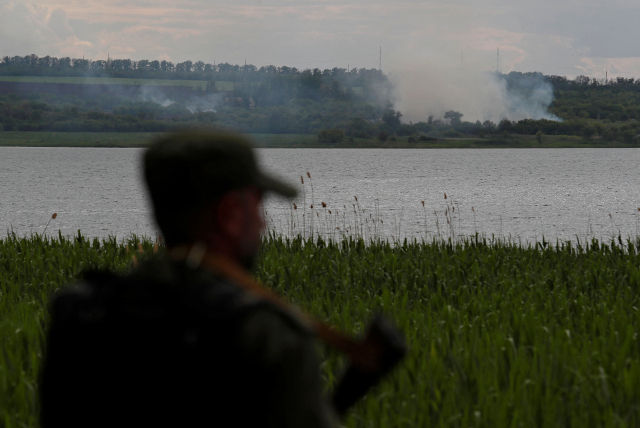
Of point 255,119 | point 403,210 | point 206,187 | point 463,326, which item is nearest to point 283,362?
point 206,187

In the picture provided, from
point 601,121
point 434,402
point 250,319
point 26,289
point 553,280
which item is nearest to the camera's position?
point 250,319

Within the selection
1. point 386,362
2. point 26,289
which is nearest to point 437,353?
point 386,362

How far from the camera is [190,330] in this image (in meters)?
1.60

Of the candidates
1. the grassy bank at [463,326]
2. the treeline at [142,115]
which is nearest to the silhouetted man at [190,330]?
the grassy bank at [463,326]

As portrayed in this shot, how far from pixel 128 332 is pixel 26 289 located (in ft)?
29.7

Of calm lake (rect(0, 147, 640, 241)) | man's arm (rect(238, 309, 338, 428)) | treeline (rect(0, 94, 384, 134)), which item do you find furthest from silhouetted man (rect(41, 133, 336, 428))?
treeline (rect(0, 94, 384, 134))

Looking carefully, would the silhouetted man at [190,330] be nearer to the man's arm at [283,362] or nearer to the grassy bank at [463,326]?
the man's arm at [283,362]

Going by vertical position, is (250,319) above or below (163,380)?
above

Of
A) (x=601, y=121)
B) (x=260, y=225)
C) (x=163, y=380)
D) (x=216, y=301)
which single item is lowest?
(x=163, y=380)

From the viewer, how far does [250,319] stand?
157 cm

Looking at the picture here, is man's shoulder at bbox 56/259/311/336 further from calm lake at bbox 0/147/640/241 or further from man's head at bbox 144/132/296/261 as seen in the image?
calm lake at bbox 0/147/640/241

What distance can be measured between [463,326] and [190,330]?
5.22 m

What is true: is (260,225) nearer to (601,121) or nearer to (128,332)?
(128,332)

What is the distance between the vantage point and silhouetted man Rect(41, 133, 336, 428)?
1.59m
